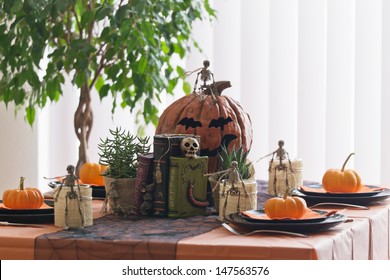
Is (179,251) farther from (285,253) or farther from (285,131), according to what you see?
(285,131)

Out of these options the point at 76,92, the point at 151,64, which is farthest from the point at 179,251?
the point at 76,92

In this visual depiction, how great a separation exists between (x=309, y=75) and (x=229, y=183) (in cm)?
181

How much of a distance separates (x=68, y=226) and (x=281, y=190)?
0.71 metres

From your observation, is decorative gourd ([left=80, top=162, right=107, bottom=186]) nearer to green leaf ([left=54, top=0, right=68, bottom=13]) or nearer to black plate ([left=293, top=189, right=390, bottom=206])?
black plate ([left=293, top=189, right=390, bottom=206])

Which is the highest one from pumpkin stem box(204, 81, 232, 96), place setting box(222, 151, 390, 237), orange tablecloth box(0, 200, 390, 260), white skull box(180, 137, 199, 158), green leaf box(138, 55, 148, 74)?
green leaf box(138, 55, 148, 74)

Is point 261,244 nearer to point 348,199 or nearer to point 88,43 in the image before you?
point 348,199

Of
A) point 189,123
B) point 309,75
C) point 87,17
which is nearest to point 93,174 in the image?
point 189,123

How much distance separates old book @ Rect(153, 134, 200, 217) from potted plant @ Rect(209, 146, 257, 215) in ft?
0.36

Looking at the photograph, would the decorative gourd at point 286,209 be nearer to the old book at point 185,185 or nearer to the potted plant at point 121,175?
the old book at point 185,185

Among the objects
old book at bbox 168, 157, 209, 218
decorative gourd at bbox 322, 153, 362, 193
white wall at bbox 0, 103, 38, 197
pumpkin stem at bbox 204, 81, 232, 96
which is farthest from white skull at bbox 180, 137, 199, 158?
white wall at bbox 0, 103, 38, 197

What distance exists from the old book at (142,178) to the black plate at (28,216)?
0.19 metres

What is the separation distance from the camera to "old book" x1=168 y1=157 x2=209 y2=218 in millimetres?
1751

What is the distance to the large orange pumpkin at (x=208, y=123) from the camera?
1971 millimetres

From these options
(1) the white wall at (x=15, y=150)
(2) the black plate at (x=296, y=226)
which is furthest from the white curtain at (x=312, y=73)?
(2) the black plate at (x=296, y=226)
